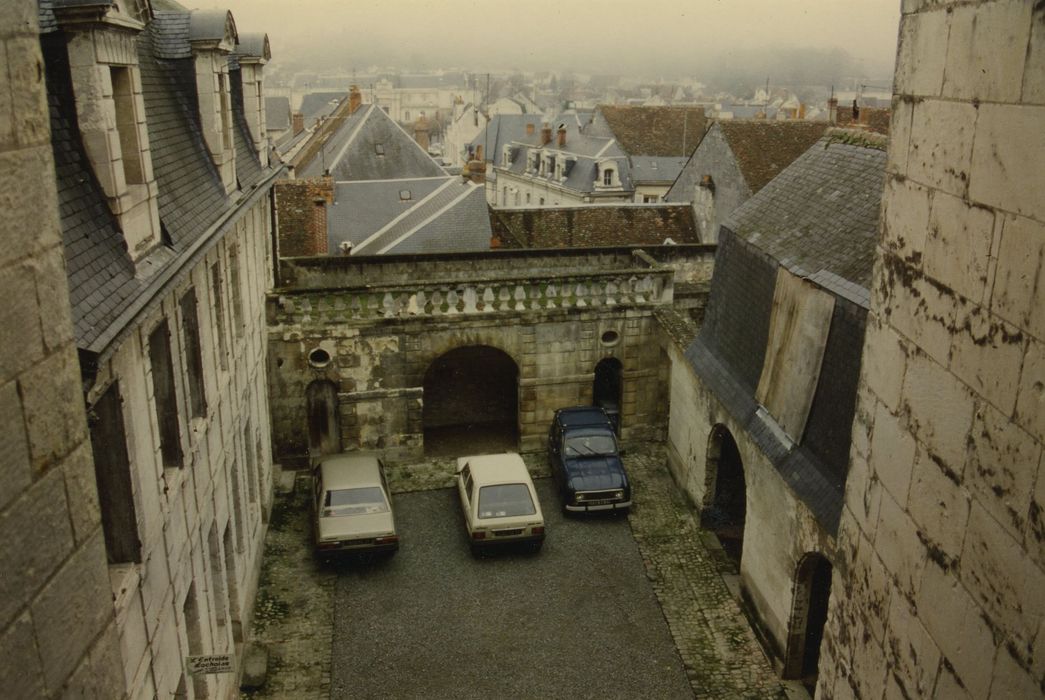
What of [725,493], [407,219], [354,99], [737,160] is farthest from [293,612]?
[354,99]

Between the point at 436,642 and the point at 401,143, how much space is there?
26933 millimetres

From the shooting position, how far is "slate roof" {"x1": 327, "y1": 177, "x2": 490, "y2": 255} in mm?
24172

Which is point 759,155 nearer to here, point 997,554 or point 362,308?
point 362,308

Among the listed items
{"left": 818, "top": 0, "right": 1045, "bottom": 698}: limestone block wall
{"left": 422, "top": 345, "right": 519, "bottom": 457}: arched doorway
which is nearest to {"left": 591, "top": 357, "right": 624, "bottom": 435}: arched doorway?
{"left": 422, "top": 345, "right": 519, "bottom": 457}: arched doorway

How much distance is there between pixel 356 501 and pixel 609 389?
8.50 meters

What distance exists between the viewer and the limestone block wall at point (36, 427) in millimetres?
2584

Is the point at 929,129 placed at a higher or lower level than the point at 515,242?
higher

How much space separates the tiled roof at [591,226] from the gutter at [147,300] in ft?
50.9

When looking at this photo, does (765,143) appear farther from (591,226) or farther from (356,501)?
(356,501)

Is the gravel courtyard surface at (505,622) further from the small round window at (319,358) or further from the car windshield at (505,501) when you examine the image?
the small round window at (319,358)

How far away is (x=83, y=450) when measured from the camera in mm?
3088

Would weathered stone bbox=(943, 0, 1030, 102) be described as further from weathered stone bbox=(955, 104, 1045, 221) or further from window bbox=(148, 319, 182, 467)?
window bbox=(148, 319, 182, 467)

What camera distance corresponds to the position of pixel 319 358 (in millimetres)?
18484

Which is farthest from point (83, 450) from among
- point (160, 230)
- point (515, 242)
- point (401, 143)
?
point (401, 143)
